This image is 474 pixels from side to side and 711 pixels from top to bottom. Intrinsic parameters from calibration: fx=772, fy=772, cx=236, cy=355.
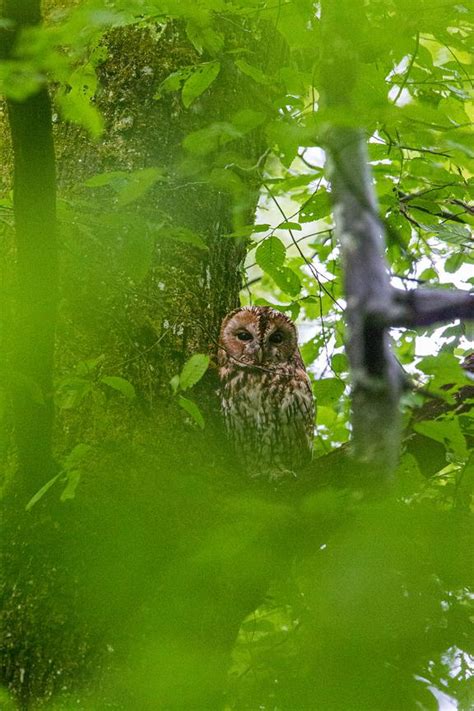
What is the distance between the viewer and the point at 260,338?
3801 mm

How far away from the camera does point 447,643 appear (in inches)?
55.9

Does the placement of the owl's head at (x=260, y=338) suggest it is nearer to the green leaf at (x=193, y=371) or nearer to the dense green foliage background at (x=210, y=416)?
the dense green foliage background at (x=210, y=416)

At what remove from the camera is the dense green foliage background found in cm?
131

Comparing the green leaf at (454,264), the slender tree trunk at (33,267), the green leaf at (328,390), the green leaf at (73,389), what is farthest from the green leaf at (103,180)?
the green leaf at (454,264)

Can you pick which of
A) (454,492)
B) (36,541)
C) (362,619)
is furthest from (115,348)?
(362,619)

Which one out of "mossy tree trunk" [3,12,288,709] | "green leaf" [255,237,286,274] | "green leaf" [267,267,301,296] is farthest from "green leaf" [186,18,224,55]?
"green leaf" [267,267,301,296]

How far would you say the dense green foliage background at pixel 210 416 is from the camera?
1310mm

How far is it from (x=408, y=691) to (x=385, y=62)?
→ 1.69m

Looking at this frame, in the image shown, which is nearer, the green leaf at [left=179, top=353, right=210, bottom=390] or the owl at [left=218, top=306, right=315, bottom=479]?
the green leaf at [left=179, top=353, right=210, bottom=390]

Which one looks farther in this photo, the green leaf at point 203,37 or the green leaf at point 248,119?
the green leaf at point 203,37

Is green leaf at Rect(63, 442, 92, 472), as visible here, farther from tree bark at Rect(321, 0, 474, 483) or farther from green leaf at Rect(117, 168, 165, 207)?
tree bark at Rect(321, 0, 474, 483)

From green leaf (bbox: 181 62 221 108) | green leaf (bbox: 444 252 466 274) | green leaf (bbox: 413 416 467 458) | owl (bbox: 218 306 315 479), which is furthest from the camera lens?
owl (bbox: 218 306 315 479)

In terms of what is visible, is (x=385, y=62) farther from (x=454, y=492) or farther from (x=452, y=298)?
(x=452, y=298)

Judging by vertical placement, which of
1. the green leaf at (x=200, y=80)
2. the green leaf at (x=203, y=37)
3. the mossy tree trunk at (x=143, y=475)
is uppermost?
the green leaf at (x=203, y=37)
